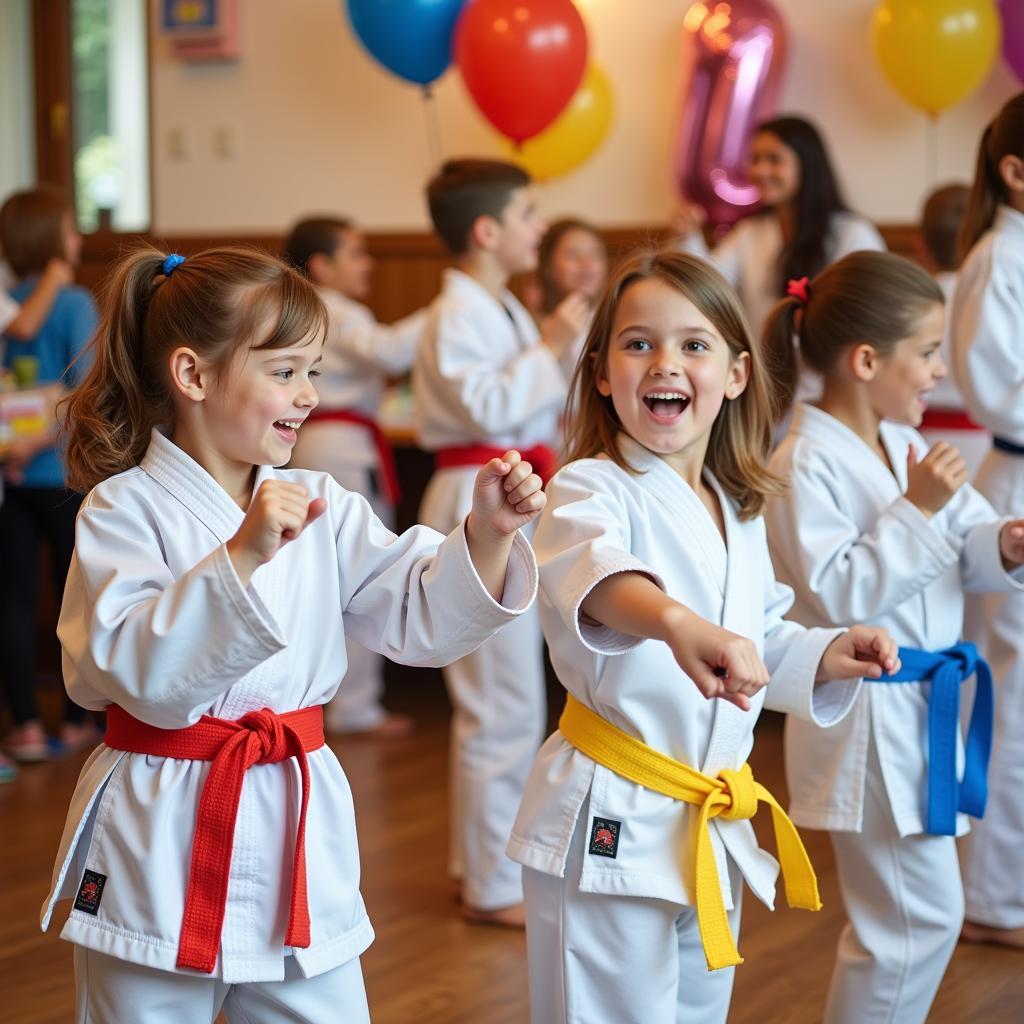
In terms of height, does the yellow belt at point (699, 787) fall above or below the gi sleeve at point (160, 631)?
below

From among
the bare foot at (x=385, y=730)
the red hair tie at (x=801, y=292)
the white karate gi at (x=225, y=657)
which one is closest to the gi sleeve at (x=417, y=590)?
the white karate gi at (x=225, y=657)

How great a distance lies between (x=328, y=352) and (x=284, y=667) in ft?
9.17

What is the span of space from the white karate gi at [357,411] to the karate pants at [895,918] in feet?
7.95

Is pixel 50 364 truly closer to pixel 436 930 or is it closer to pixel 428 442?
pixel 428 442

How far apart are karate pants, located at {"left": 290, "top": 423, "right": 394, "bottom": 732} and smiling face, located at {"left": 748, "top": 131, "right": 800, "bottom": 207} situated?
1.32m

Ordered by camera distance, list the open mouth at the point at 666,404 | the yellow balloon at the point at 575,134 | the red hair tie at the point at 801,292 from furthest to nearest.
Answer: the yellow balloon at the point at 575,134 < the red hair tie at the point at 801,292 < the open mouth at the point at 666,404

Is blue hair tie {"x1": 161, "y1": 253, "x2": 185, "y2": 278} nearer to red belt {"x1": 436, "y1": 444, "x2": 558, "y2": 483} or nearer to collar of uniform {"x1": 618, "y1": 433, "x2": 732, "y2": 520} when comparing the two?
collar of uniform {"x1": 618, "y1": 433, "x2": 732, "y2": 520}

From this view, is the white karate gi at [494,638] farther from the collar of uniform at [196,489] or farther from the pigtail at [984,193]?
the collar of uniform at [196,489]

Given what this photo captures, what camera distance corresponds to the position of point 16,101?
19.3ft

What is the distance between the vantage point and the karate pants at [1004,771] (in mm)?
2480

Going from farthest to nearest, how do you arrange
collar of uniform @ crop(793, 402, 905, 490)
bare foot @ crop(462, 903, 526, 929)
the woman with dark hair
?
the woman with dark hair
bare foot @ crop(462, 903, 526, 929)
collar of uniform @ crop(793, 402, 905, 490)

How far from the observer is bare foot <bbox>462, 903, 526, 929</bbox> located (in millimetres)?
2684

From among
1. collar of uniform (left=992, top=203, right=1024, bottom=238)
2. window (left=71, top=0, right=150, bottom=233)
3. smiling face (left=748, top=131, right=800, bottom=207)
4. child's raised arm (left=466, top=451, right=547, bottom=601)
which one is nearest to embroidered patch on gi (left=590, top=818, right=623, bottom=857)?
child's raised arm (left=466, top=451, right=547, bottom=601)

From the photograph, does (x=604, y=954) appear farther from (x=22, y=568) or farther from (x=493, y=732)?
(x=22, y=568)
